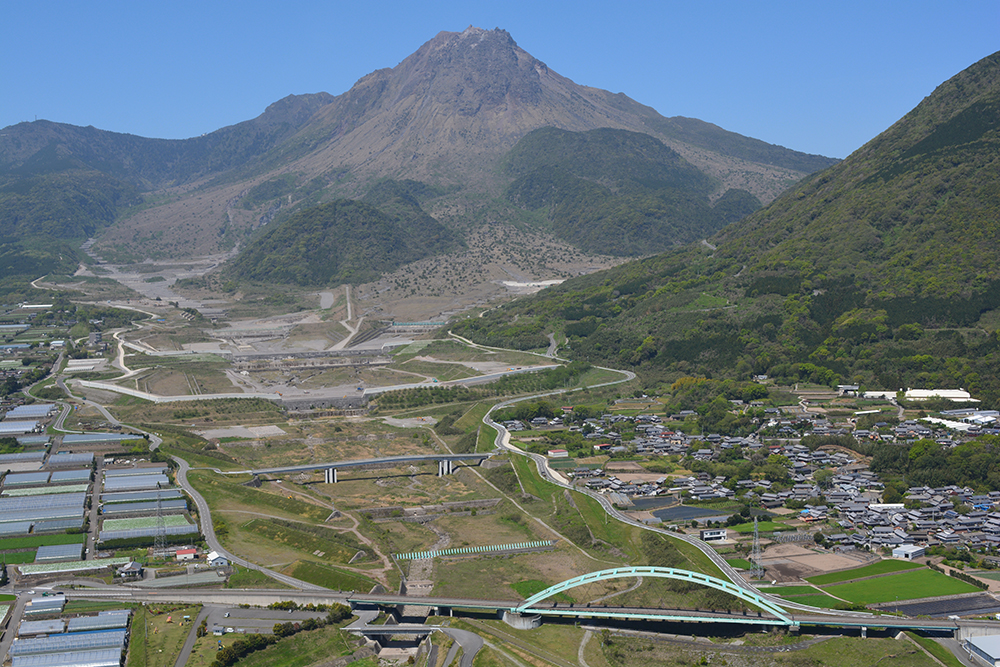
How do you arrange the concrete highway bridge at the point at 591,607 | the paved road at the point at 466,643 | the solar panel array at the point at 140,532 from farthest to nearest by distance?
the solar panel array at the point at 140,532 → the concrete highway bridge at the point at 591,607 → the paved road at the point at 466,643

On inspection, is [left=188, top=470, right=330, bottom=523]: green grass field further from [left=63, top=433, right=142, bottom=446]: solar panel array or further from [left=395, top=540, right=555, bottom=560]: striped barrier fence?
[left=63, top=433, right=142, bottom=446]: solar panel array

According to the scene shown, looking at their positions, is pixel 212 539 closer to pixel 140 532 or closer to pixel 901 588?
pixel 140 532

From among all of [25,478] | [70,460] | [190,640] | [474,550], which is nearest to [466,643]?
[190,640]

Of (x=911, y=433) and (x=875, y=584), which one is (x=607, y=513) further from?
(x=911, y=433)

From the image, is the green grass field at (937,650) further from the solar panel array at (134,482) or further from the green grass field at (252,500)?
the solar panel array at (134,482)

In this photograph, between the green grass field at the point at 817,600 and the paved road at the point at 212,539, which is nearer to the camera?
the green grass field at the point at 817,600

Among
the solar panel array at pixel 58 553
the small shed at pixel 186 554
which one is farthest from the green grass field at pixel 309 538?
the solar panel array at pixel 58 553
